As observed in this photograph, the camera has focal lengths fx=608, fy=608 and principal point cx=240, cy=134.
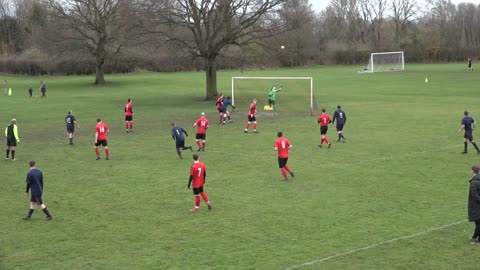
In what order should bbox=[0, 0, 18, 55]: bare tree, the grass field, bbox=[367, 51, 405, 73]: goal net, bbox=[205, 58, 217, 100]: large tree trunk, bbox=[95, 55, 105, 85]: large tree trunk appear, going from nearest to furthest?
the grass field
bbox=[205, 58, 217, 100]: large tree trunk
bbox=[95, 55, 105, 85]: large tree trunk
bbox=[367, 51, 405, 73]: goal net
bbox=[0, 0, 18, 55]: bare tree

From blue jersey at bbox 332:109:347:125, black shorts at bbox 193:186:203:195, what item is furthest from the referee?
blue jersey at bbox 332:109:347:125

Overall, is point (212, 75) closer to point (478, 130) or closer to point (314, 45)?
point (478, 130)

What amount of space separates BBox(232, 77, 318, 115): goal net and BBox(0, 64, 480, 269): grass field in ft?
31.3

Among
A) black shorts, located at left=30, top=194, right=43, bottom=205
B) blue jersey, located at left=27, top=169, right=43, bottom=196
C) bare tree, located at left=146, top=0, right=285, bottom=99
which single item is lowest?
black shorts, located at left=30, top=194, right=43, bottom=205

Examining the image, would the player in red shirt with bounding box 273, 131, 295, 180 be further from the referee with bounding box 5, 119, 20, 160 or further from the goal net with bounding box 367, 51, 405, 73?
the goal net with bounding box 367, 51, 405, 73

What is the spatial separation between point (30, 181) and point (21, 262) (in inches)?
142

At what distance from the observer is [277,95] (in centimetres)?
6009

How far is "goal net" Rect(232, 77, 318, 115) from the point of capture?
49.0 meters

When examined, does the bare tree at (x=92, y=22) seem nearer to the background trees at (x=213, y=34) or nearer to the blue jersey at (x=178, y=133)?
the background trees at (x=213, y=34)

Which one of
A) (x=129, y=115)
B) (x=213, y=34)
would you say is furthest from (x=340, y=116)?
(x=213, y=34)

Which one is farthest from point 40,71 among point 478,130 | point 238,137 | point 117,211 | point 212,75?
point 117,211

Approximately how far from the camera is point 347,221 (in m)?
16.7

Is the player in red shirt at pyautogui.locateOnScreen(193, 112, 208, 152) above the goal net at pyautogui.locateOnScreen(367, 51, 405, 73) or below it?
below

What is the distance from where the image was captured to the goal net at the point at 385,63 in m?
96.1
